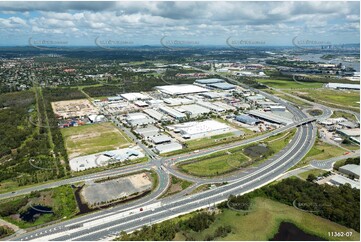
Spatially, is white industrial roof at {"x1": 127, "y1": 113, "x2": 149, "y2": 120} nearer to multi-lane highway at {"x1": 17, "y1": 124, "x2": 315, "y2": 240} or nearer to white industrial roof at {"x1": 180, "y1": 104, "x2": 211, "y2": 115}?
white industrial roof at {"x1": 180, "y1": 104, "x2": 211, "y2": 115}

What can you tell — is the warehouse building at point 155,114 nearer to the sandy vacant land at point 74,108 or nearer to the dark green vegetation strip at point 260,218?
the sandy vacant land at point 74,108

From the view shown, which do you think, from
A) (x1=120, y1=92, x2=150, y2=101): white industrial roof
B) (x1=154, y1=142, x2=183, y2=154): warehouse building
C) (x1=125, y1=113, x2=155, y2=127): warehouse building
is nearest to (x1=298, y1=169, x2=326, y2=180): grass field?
(x1=154, y1=142, x2=183, y2=154): warehouse building

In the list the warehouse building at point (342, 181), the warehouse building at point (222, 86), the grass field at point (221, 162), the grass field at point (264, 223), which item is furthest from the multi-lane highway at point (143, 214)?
the warehouse building at point (222, 86)

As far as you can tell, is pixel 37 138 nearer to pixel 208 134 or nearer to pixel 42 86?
pixel 208 134

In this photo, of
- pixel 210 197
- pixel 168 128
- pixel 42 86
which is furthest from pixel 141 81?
pixel 210 197

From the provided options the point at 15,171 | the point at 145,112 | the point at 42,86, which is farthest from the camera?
the point at 42,86

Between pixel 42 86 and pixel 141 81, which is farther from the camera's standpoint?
pixel 141 81
